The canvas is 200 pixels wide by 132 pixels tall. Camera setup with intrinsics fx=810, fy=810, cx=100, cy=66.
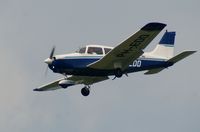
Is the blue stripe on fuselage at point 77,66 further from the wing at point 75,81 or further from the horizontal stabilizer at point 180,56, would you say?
the horizontal stabilizer at point 180,56

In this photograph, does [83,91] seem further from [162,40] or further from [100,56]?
[162,40]

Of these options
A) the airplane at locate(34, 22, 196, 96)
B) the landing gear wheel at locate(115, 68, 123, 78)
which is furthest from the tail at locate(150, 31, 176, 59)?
the landing gear wheel at locate(115, 68, 123, 78)

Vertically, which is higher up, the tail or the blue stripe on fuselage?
the blue stripe on fuselage

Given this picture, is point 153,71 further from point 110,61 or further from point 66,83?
point 66,83

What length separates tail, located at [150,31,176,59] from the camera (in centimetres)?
5197

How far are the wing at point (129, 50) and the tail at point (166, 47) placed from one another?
431 centimetres

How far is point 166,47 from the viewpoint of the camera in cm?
5334

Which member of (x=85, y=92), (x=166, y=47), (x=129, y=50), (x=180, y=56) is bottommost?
(x=85, y=92)

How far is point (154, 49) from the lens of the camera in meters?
52.6

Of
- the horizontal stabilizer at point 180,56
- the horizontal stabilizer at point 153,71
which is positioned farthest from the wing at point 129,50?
the horizontal stabilizer at point 180,56

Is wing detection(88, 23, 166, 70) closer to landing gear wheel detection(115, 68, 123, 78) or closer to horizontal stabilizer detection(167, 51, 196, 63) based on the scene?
landing gear wheel detection(115, 68, 123, 78)

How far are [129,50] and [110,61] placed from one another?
52.9 inches

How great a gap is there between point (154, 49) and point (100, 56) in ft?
19.5

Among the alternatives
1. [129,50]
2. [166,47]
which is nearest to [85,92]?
[129,50]
